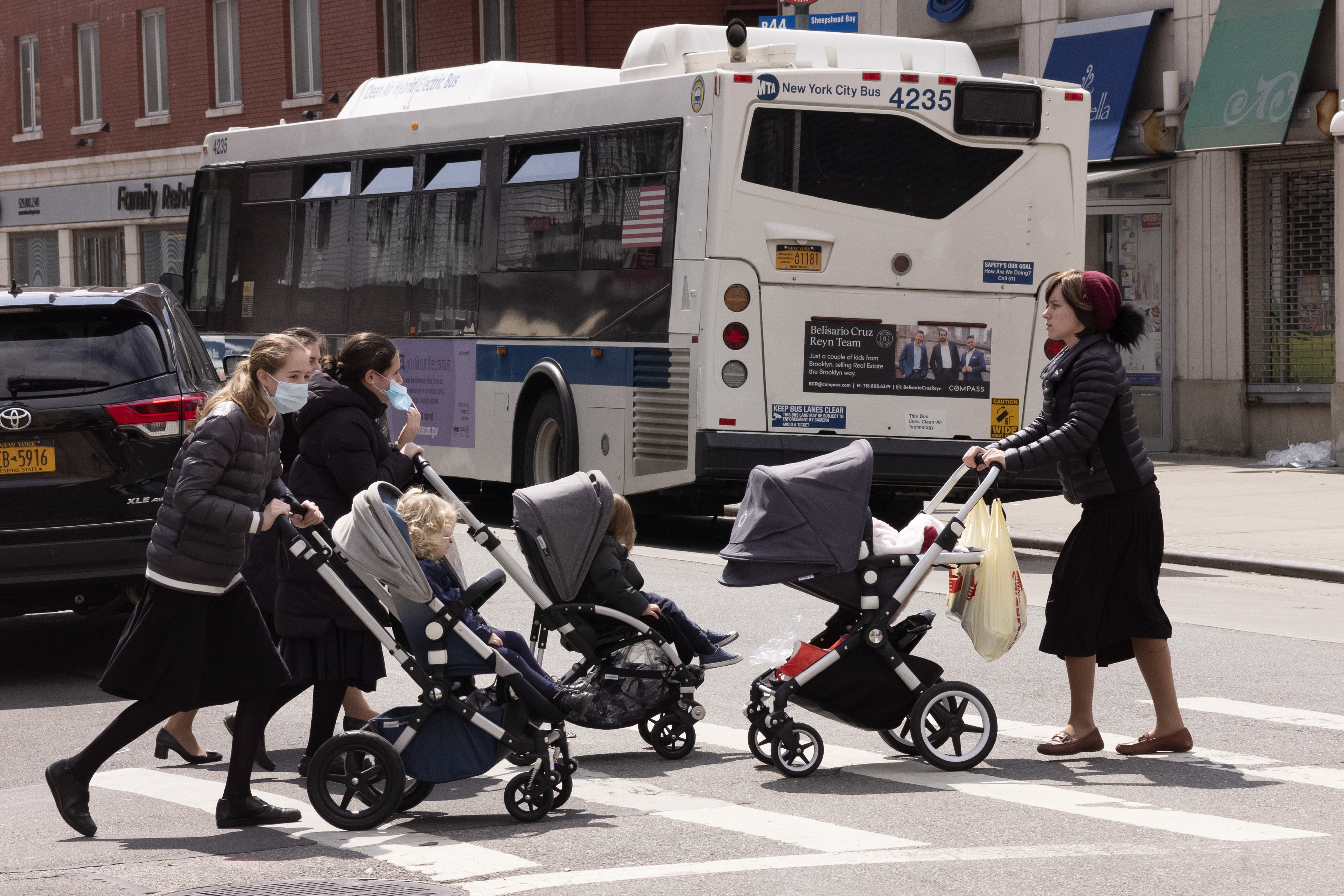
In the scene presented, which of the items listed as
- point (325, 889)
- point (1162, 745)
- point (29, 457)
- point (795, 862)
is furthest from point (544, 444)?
point (325, 889)

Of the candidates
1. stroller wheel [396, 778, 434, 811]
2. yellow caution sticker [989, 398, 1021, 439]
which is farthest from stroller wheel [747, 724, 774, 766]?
yellow caution sticker [989, 398, 1021, 439]

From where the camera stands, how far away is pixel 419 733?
19.5 feet

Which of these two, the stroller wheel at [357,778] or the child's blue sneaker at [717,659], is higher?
the child's blue sneaker at [717,659]

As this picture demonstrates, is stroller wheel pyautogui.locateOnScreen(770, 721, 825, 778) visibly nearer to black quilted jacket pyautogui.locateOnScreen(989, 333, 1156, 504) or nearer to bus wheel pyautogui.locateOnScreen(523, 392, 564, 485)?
black quilted jacket pyautogui.locateOnScreen(989, 333, 1156, 504)

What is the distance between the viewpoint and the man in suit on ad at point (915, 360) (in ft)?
42.8

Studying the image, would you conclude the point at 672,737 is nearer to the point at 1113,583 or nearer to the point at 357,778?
the point at 357,778

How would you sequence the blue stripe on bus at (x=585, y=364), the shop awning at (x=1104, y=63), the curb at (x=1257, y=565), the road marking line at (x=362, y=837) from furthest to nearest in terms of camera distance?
the shop awning at (x=1104, y=63) < the blue stripe on bus at (x=585, y=364) < the curb at (x=1257, y=565) < the road marking line at (x=362, y=837)

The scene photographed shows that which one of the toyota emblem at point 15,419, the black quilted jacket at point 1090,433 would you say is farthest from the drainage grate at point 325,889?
the toyota emblem at point 15,419

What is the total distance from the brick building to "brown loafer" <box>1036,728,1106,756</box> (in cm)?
2157

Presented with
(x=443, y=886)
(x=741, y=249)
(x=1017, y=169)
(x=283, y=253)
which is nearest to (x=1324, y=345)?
(x=1017, y=169)

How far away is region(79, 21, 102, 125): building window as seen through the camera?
36625mm

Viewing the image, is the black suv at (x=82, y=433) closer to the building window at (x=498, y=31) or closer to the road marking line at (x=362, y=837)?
the road marking line at (x=362, y=837)

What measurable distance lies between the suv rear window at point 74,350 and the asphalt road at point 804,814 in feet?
4.70

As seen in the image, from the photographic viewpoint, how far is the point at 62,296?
27.7ft
